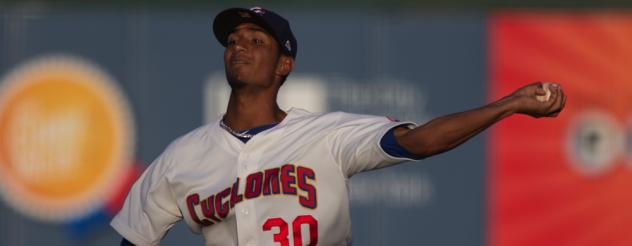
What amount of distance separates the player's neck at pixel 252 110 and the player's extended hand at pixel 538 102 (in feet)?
3.76

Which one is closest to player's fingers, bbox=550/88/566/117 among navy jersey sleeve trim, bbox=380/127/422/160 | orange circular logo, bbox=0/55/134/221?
navy jersey sleeve trim, bbox=380/127/422/160

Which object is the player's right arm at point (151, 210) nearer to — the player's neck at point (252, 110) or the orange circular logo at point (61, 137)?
the player's neck at point (252, 110)

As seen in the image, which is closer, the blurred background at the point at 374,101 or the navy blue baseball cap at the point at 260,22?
the navy blue baseball cap at the point at 260,22

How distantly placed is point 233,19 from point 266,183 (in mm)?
621

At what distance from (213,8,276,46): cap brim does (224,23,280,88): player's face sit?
21 mm

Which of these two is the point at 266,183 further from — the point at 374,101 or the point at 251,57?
the point at 374,101

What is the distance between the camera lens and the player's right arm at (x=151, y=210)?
4.36m

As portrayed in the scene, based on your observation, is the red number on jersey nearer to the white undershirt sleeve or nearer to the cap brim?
the white undershirt sleeve

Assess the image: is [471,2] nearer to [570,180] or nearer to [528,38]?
[528,38]

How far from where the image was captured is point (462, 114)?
3605 mm

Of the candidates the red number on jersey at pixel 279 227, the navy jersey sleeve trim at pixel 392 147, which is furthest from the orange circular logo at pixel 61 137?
the navy jersey sleeve trim at pixel 392 147

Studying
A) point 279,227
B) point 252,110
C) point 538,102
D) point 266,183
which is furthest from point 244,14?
point 538,102

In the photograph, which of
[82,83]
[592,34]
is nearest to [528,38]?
[592,34]

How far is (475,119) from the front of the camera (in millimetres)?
3549
